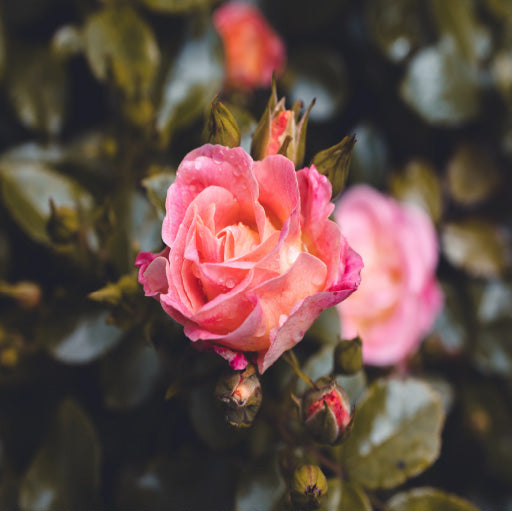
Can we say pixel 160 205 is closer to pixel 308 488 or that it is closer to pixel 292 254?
pixel 292 254

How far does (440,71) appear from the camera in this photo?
1083 millimetres

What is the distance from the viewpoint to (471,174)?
114 cm

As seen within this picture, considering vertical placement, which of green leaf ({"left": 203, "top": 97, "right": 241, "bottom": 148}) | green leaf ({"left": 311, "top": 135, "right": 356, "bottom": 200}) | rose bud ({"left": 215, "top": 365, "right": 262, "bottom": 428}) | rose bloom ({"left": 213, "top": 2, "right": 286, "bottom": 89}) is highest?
green leaf ({"left": 203, "top": 97, "right": 241, "bottom": 148})

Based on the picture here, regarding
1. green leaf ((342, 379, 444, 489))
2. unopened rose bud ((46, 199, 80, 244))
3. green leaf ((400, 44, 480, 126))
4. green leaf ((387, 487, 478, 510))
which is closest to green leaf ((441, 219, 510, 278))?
green leaf ((400, 44, 480, 126))

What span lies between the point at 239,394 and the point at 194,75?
625mm

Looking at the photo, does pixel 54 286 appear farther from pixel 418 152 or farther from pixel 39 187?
pixel 418 152

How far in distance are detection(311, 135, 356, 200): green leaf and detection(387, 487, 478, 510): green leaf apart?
425 millimetres

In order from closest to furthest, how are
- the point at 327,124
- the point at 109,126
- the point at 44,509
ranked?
the point at 44,509
the point at 109,126
the point at 327,124

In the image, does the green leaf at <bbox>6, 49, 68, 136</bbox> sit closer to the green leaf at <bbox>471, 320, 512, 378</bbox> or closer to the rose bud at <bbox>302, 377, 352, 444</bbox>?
the rose bud at <bbox>302, 377, 352, 444</bbox>

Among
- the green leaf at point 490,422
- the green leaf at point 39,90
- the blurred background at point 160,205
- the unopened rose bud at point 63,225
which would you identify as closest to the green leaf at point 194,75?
the blurred background at point 160,205

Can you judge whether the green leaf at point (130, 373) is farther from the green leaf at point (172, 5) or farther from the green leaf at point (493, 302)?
the green leaf at point (493, 302)

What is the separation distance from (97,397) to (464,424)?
2.12 feet

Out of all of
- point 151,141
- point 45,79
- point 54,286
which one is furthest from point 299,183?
point 45,79

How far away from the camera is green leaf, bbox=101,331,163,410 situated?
31.2 inches
